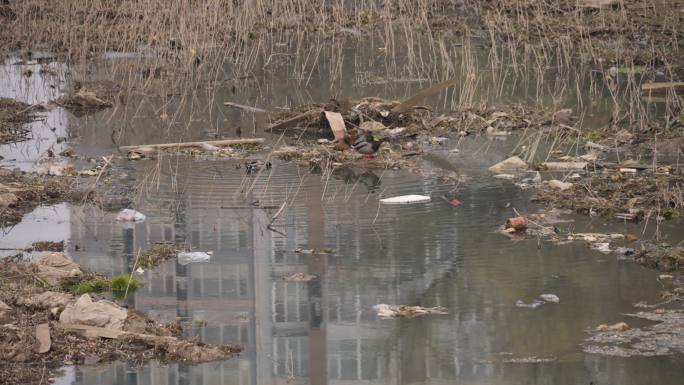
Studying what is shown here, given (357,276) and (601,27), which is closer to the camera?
(357,276)

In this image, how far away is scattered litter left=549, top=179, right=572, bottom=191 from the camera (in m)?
9.29

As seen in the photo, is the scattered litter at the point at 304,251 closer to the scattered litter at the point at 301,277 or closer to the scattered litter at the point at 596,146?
the scattered litter at the point at 301,277

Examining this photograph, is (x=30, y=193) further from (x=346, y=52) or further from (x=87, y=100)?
(x=346, y=52)

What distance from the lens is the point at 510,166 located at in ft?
33.4

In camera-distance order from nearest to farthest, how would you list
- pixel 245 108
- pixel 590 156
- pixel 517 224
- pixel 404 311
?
pixel 404 311 < pixel 517 224 < pixel 590 156 < pixel 245 108

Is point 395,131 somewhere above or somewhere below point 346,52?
below

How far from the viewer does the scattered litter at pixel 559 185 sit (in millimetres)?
9289

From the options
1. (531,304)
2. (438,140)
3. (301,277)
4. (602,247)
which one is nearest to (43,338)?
(301,277)

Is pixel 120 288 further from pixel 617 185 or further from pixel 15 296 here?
pixel 617 185

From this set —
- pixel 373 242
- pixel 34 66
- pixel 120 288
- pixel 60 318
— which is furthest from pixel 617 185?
pixel 34 66

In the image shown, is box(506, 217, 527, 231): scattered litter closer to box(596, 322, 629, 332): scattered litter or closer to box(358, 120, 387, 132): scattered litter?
box(596, 322, 629, 332): scattered litter

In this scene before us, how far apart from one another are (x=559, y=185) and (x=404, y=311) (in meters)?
3.07

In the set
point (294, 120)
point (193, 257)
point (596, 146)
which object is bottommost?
point (193, 257)

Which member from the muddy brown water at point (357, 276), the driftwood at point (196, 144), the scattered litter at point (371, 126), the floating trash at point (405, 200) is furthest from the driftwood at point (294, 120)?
the floating trash at point (405, 200)
